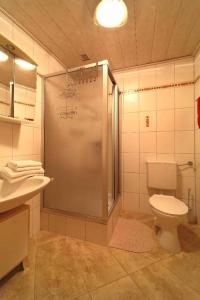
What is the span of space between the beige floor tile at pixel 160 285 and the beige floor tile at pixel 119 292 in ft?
0.16

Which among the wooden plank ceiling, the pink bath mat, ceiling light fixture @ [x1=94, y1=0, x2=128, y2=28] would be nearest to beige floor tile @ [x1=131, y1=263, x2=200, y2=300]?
the pink bath mat

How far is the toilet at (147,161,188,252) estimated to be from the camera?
1.47 metres

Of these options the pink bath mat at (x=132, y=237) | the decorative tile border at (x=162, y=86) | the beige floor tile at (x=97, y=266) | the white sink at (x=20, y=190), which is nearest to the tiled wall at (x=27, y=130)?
the white sink at (x=20, y=190)

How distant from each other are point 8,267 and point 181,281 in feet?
4.29

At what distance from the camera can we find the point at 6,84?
1.38 metres

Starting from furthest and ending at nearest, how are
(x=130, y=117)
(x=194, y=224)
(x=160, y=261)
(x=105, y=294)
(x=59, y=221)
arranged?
(x=130, y=117), (x=194, y=224), (x=59, y=221), (x=160, y=261), (x=105, y=294)

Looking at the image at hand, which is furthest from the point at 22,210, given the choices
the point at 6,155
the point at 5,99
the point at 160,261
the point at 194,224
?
the point at 194,224

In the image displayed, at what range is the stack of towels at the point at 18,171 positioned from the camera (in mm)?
1229

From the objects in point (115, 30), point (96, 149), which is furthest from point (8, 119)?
point (115, 30)

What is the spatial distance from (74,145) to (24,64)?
99cm

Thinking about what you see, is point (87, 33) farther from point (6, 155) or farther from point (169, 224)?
point (169, 224)

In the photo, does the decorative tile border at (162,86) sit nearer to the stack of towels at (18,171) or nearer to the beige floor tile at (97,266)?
the stack of towels at (18,171)

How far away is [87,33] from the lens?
1.65 m

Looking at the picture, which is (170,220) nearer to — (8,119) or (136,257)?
(136,257)
